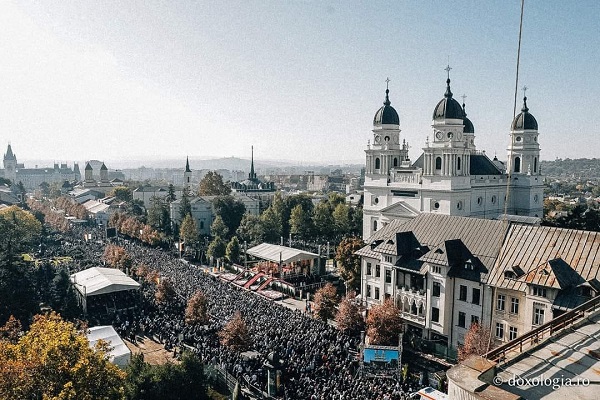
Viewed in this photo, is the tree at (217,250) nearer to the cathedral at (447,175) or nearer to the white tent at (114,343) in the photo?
the cathedral at (447,175)

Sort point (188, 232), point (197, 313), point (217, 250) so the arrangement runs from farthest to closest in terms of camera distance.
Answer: point (188, 232) < point (217, 250) < point (197, 313)

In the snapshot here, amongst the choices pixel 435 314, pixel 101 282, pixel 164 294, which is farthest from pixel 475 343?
pixel 101 282

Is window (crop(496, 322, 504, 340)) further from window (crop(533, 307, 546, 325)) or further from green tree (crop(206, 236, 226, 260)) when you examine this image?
green tree (crop(206, 236, 226, 260))

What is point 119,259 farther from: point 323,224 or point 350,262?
point 323,224

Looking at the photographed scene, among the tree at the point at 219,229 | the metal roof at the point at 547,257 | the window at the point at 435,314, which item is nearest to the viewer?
the metal roof at the point at 547,257

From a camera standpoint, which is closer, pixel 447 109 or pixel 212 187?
pixel 447 109

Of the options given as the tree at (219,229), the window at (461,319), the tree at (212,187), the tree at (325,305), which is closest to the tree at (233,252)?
the tree at (219,229)

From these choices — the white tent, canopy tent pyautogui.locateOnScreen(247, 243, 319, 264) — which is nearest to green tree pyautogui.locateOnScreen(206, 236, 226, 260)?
canopy tent pyautogui.locateOnScreen(247, 243, 319, 264)
